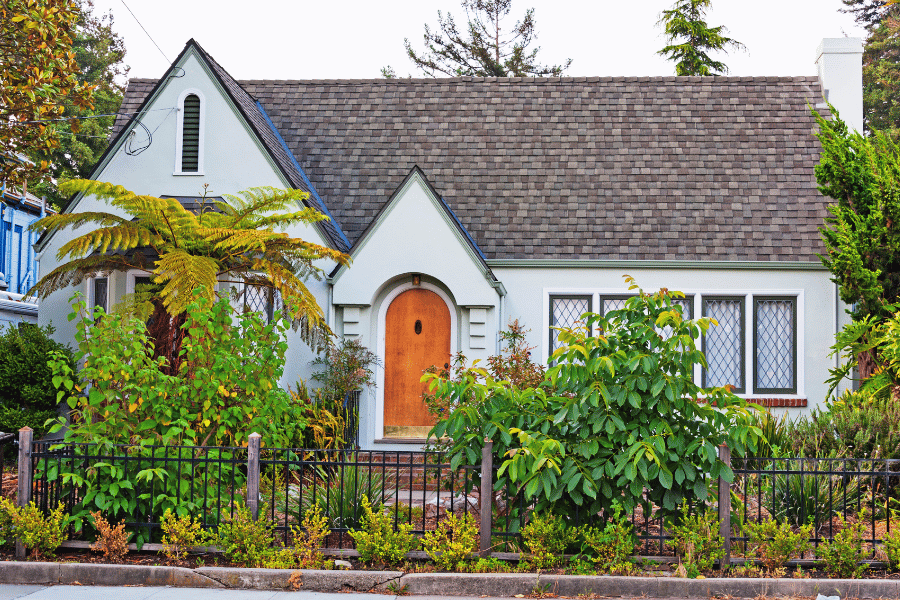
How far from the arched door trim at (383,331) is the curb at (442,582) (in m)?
5.77

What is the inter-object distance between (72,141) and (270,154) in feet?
66.0

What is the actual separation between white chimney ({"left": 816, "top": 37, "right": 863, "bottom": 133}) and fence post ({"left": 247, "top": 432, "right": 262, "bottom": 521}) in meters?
13.3

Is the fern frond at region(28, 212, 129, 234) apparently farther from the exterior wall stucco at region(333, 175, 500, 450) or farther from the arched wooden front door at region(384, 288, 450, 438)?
the arched wooden front door at region(384, 288, 450, 438)

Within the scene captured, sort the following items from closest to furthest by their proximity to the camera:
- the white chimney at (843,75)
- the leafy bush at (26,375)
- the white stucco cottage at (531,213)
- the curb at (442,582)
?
the curb at (442,582)
the leafy bush at (26,375)
the white stucco cottage at (531,213)
the white chimney at (843,75)

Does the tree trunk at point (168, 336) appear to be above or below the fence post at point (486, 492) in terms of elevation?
above

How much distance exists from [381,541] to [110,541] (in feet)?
8.02

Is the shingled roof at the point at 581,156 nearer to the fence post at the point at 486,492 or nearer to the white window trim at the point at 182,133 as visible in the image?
the white window trim at the point at 182,133

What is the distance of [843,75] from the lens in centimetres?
1424

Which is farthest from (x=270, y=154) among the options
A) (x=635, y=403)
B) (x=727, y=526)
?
(x=727, y=526)

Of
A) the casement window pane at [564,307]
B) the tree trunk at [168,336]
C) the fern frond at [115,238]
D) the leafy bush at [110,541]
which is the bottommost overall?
the leafy bush at [110,541]

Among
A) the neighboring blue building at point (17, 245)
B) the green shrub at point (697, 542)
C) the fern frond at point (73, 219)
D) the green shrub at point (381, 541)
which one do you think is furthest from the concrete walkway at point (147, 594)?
the neighboring blue building at point (17, 245)

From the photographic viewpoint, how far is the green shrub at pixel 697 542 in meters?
6.12

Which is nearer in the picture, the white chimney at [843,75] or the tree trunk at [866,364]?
the tree trunk at [866,364]

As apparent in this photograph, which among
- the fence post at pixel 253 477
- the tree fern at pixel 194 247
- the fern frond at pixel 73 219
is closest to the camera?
the fence post at pixel 253 477
